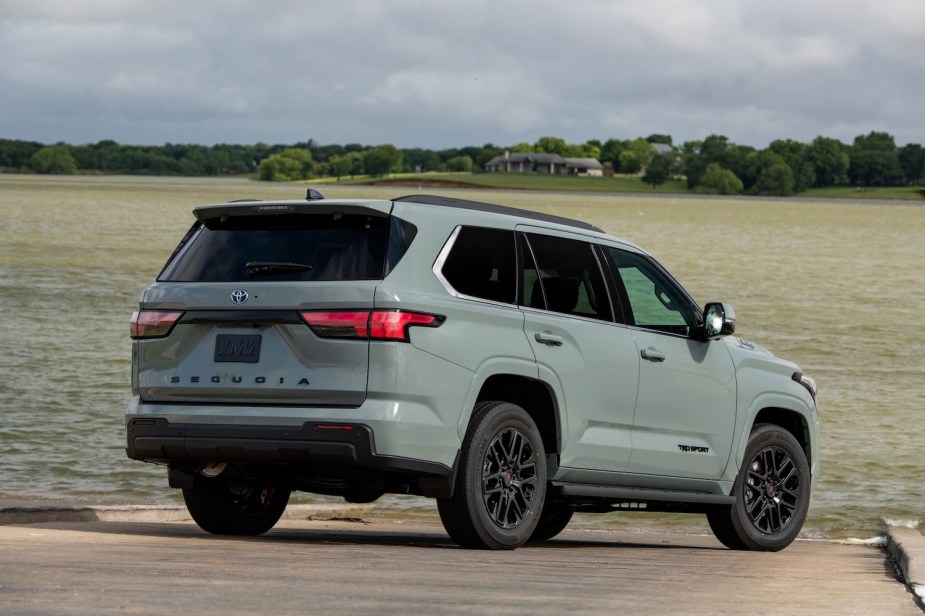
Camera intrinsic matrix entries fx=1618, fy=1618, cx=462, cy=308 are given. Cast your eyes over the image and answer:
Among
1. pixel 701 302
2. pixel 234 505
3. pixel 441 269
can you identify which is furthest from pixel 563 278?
pixel 701 302

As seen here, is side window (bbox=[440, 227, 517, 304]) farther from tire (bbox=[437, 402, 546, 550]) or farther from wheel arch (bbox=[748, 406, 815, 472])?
wheel arch (bbox=[748, 406, 815, 472])

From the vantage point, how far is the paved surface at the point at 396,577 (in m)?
6.08

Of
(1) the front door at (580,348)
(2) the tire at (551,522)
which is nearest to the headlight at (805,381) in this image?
(2) the tire at (551,522)

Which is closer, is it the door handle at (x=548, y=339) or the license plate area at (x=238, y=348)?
the license plate area at (x=238, y=348)

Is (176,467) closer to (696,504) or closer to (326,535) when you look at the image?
(326,535)

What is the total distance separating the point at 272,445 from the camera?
786 cm

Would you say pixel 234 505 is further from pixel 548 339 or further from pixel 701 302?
pixel 701 302

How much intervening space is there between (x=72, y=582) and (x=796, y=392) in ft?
18.5

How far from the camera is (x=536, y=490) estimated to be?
337 inches

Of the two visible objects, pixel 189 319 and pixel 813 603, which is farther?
pixel 189 319

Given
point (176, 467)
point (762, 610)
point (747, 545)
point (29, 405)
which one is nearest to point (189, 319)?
point (176, 467)

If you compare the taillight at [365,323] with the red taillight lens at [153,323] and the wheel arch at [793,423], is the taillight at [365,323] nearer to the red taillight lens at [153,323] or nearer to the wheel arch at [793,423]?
the red taillight lens at [153,323]

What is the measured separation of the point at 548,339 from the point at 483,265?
1.78 feet

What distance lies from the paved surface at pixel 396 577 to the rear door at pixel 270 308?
2.69 feet
